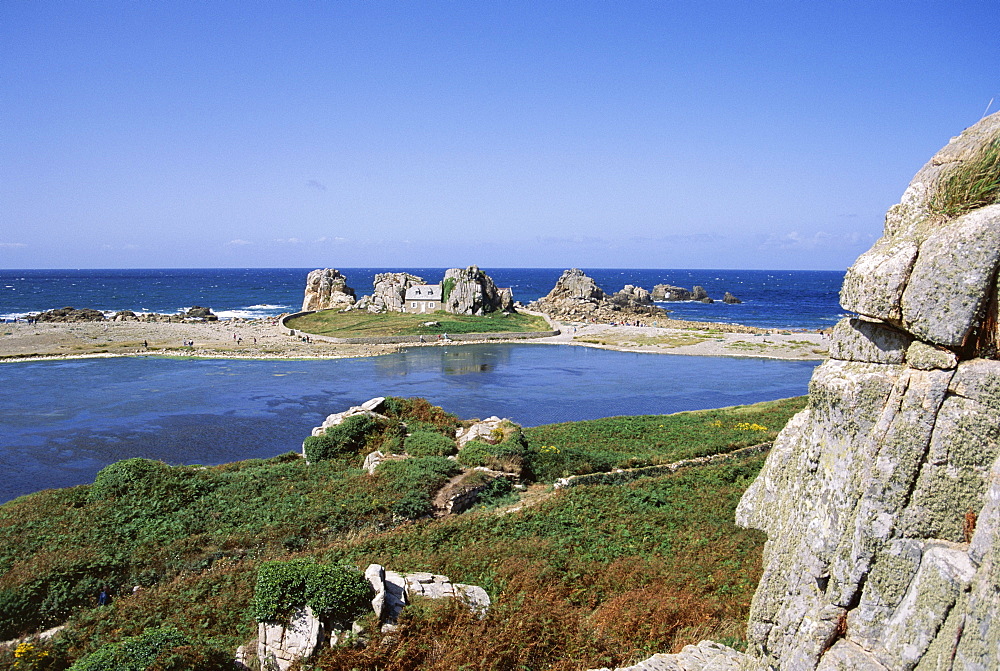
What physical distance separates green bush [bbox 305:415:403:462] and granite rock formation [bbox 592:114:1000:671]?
2148 centimetres

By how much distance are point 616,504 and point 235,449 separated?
92.5 feet

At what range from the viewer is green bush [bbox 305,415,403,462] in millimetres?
26781

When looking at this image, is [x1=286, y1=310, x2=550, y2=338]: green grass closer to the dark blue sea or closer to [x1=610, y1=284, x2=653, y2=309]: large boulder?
the dark blue sea

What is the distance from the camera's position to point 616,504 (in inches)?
792

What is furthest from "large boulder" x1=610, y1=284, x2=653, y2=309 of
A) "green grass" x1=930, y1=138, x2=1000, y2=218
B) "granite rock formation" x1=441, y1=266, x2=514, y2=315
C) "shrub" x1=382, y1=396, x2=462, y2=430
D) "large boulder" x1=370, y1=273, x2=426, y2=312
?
"green grass" x1=930, y1=138, x2=1000, y2=218

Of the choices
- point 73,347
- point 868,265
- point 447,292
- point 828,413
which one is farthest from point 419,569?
point 447,292

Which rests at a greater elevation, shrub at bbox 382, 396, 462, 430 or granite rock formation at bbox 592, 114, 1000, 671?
granite rock formation at bbox 592, 114, 1000, 671

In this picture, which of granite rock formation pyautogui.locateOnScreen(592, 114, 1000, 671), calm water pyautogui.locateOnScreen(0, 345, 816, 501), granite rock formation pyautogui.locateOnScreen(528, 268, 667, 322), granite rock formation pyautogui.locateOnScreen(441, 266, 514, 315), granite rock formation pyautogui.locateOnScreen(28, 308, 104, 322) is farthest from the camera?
granite rock formation pyautogui.locateOnScreen(528, 268, 667, 322)

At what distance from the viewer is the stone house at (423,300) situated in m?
114

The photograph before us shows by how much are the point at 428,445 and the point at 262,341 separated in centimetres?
7013

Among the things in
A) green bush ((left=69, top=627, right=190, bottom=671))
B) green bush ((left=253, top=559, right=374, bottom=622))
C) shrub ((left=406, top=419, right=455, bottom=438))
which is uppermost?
green bush ((left=253, top=559, right=374, bottom=622))

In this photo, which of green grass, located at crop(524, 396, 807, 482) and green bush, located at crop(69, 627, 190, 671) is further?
green grass, located at crop(524, 396, 807, 482)

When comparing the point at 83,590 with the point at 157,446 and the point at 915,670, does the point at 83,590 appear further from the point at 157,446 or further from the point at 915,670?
the point at 157,446

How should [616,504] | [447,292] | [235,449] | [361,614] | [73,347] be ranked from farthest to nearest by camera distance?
[447,292] → [73,347] → [235,449] → [616,504] → [361,614]
